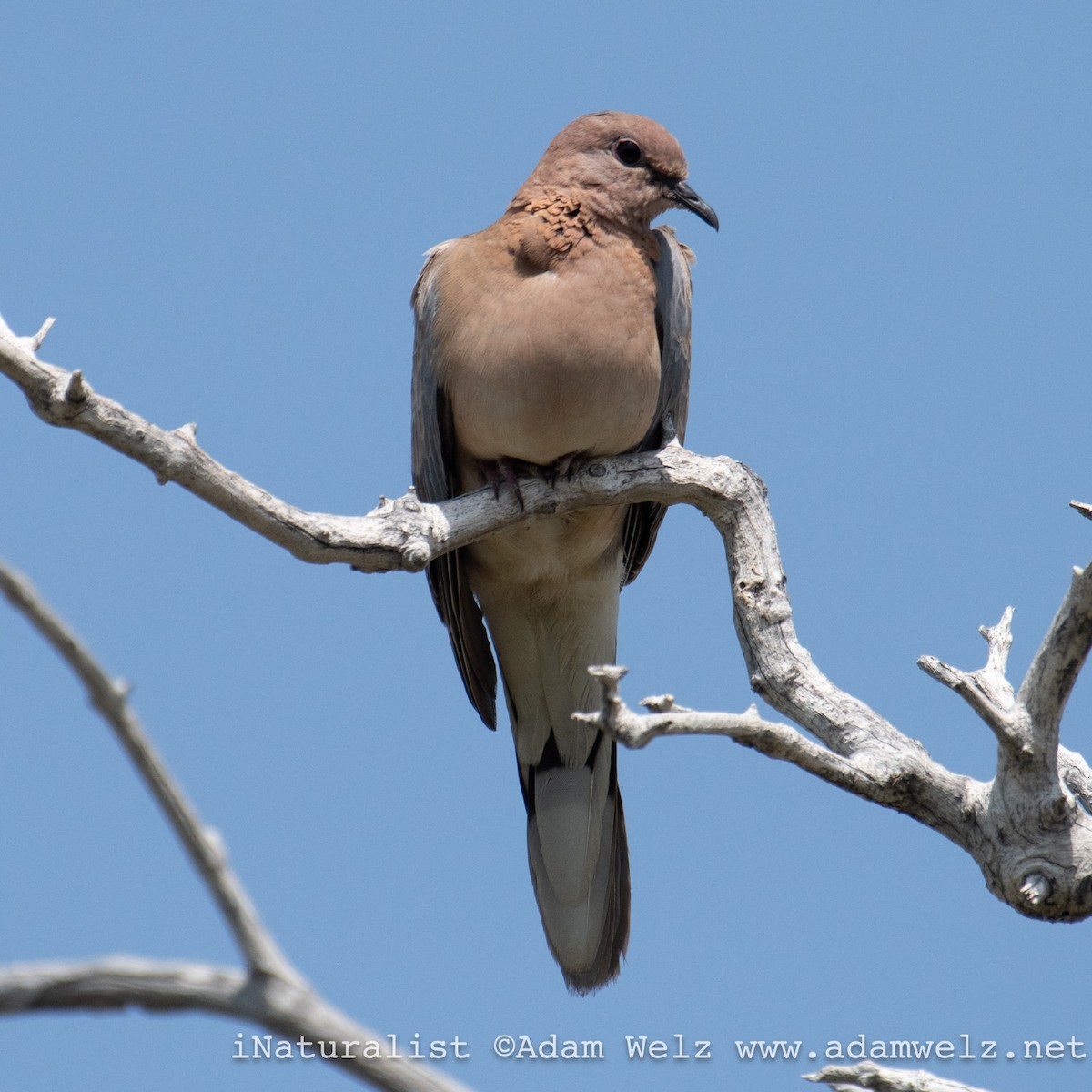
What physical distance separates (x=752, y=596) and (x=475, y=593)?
153 centimetres

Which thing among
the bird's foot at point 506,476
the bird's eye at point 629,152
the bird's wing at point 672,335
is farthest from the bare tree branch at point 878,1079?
the bird's eye at point 629,152

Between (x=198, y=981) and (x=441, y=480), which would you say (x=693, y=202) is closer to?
(x=441, y=480)

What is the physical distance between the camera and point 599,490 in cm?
506

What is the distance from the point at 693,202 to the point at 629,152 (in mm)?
338

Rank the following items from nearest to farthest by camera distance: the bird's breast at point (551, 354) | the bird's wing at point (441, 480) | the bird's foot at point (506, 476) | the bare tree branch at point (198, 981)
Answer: the bare tree branch at point (198, 981) < the bird's breast at point (551, 354) < the bird's foot at point (506, 476) < the bird's wing at point (441, 480)

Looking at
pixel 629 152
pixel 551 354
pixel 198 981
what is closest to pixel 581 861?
pixel 551 354

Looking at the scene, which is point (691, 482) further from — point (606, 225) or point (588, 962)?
point (588, 962)

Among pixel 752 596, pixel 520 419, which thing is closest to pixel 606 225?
pixel 520 419

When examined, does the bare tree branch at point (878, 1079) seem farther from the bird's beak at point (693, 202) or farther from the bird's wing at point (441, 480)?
the bird's beak at point (693, 202)

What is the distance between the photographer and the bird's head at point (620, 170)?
17.5 ft

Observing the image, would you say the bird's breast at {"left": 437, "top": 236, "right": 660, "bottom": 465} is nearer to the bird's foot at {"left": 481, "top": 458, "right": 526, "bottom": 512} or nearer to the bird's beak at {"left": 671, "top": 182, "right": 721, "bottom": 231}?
the bird's foot at {"left": 481, "top": 458, "right": 526, "bottom": 512}

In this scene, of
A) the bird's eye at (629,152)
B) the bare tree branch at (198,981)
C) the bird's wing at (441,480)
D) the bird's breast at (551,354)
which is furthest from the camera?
the bird's eye at (629,152)

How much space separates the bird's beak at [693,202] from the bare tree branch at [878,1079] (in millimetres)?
3383

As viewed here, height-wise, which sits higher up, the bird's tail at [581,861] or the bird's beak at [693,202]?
the bird's beak at [693,202]
